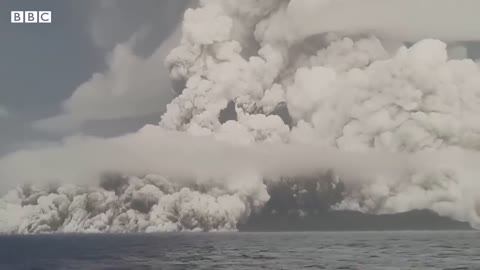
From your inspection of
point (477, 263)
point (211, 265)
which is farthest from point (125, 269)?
point (477, 263)

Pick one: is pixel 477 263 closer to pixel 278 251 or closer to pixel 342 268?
pixel 342 268

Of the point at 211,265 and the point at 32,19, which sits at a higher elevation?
the point at 32,19

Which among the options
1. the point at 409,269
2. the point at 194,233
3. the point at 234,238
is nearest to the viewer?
the point at 409,269

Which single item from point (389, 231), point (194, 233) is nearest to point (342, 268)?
point (389, 231)

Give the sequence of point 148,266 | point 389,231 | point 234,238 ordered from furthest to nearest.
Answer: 1. point 389,231
2. point 234,238
3. point 148,266

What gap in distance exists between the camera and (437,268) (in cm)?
2881

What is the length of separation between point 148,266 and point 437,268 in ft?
54.0

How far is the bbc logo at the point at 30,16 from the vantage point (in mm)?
29953

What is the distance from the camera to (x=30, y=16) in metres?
30.1

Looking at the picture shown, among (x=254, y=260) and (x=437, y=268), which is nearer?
(x=437, y=268)

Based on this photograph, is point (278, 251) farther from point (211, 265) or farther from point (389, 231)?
point (389, 231)

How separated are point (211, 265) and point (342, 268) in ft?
25.7

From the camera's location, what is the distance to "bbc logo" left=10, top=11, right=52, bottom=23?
29953mm

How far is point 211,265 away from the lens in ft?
106
